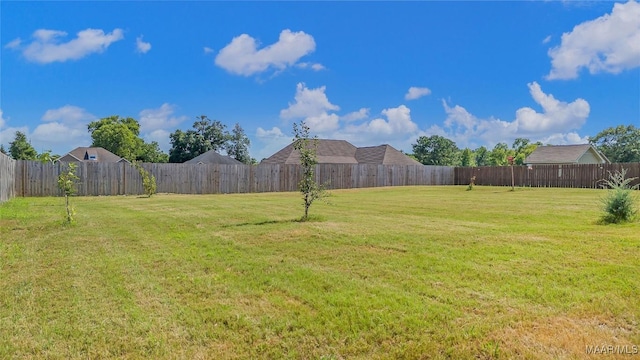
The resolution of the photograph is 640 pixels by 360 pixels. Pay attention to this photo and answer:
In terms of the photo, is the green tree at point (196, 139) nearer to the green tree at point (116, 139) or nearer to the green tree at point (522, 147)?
the green tree at point (116, 139)

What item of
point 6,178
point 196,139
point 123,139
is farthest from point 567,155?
point 123,139

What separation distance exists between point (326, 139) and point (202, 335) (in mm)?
36149

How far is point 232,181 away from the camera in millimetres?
23375

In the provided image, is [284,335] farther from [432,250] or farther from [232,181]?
[232,181]

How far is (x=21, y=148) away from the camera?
44.0 metres

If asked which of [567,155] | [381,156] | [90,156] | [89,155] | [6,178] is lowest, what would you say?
[6,178]

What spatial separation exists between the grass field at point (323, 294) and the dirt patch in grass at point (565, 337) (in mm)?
13

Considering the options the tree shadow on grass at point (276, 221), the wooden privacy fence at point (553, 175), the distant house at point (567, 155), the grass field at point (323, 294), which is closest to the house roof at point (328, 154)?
the wooden privacy fence at point (553, 175)

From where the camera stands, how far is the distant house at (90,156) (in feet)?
142

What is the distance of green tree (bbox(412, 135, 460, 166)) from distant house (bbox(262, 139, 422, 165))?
769 inches

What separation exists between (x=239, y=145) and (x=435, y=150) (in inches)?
1109

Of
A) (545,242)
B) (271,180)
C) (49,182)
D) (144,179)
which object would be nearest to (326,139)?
(271,180)

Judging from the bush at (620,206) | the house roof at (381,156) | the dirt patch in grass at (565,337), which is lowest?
the dirt patch in grass at (565,337)

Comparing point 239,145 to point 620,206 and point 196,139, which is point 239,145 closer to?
point 196,139
